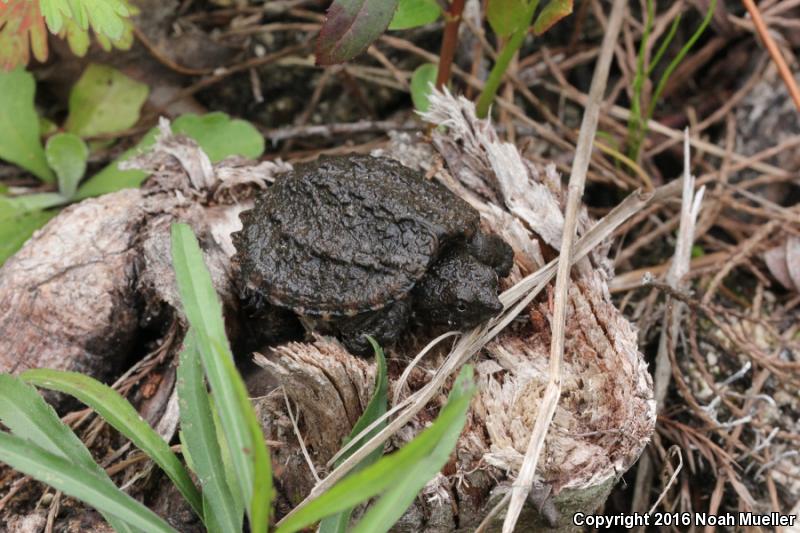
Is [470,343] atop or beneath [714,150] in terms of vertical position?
atop

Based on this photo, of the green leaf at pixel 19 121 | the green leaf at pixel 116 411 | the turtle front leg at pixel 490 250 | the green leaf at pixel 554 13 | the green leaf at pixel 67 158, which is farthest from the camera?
the green leaf at pixel 19 121

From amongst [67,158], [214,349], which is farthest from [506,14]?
[67,158]

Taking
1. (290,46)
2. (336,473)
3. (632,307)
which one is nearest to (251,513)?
(336,473)

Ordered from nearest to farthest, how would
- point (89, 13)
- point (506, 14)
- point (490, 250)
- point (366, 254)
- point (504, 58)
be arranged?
point (366, 254) < point (490, 250) < point (89, 13) < point (506, 14) < point (504, 58)

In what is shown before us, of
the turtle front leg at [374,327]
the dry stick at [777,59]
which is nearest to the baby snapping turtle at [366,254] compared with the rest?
the turtle front leg at [374,327]

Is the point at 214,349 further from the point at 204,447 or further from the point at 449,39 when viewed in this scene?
the point at 449,39

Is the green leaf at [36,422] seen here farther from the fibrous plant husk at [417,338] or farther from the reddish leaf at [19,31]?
the reddish leaf at [19,31]
